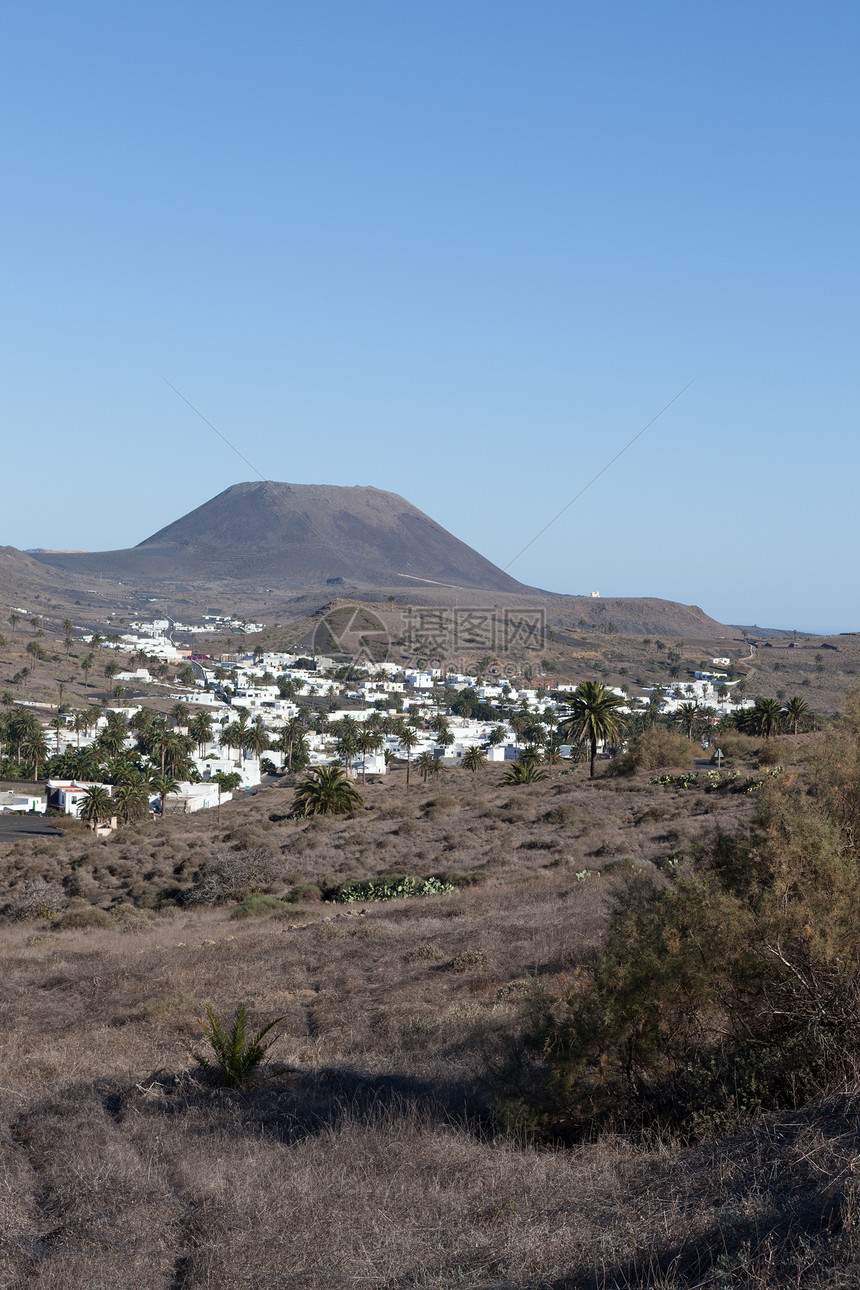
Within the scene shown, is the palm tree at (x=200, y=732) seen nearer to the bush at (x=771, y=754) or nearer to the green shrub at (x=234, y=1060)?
the bush at (x=771, y=754)

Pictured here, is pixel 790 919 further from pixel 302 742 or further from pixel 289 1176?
pixel 302 742

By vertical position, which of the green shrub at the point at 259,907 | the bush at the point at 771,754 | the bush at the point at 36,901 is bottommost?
the bush at the point at 36,901

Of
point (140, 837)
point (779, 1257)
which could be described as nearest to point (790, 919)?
point (779, 1257)

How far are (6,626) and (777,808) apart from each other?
8453 inches

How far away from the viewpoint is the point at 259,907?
75.4 feet

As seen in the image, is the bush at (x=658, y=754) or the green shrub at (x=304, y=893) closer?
the green shrub at (x=304, y=893)

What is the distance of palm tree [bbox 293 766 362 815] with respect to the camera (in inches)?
1598

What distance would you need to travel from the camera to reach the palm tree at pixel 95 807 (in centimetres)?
5700

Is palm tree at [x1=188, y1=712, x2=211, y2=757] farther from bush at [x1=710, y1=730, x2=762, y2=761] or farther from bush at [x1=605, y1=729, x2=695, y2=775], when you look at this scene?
bush at [x1=710, y1=730, x2=762, y2=761]

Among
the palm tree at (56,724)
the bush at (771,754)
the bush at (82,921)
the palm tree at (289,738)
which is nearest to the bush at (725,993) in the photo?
the bush at (82,921)

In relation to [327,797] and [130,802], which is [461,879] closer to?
[327,797]

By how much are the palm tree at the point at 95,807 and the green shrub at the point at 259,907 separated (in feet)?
122

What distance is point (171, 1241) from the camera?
5.62m

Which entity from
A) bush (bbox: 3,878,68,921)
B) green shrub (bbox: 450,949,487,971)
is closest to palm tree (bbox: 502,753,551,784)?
bush (bbox: 3,878,68,921)
